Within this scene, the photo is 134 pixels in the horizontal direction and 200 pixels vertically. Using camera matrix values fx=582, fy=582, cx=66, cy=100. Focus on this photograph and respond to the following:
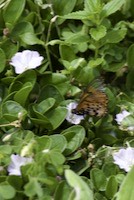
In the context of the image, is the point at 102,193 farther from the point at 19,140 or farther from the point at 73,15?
the point at 73,15

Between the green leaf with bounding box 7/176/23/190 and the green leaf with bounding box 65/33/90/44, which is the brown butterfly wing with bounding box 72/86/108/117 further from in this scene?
the green leaf with bounding box 7/176/23/190

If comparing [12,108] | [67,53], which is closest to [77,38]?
[67,53]

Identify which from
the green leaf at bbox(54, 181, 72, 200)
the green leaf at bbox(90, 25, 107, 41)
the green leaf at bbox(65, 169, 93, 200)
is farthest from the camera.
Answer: the green leaf at bbox(90, 25, 107, 41)

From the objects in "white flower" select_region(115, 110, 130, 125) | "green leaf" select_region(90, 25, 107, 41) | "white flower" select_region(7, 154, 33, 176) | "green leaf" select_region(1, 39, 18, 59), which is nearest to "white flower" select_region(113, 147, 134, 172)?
"white flower" select_region(115, 110, 130, 125)

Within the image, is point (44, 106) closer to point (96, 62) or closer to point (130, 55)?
point (96, 62)

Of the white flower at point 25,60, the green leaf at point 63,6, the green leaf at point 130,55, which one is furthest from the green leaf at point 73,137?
the green leaf at point 63,6

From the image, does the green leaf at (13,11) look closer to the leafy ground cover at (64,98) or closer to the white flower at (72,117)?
the leafy ground cover at (64,98)

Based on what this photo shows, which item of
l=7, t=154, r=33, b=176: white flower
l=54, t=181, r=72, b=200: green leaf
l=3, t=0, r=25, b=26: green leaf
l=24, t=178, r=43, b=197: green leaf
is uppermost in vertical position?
l=3, t=0, r=25, b=26: green leaf
